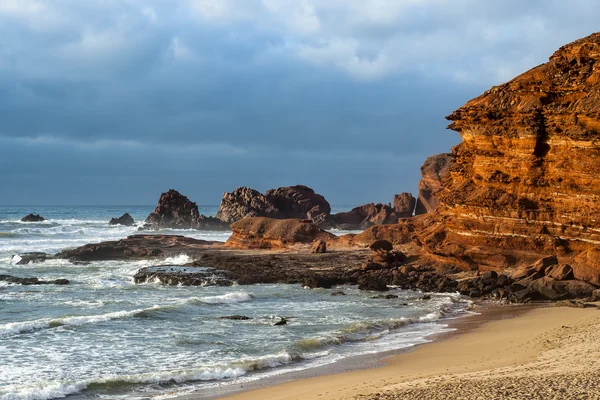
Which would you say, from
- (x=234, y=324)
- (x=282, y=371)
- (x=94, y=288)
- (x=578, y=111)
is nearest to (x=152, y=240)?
(x=94, y=288)

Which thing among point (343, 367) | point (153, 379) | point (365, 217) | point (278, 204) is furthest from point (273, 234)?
point (365, 217)

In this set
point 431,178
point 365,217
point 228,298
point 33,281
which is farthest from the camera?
point 365,217

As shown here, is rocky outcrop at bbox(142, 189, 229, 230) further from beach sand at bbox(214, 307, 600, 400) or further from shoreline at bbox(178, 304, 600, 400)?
beach sand at bbox(214, 307, 600, 400)

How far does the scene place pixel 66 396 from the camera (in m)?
13.7

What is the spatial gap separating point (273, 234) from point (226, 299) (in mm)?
20248

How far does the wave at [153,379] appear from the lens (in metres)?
13.5

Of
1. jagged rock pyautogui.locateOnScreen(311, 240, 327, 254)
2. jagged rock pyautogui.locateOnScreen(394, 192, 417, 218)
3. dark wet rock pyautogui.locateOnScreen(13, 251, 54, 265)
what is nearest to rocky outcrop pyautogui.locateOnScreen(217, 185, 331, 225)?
jagged rock pyautogui.locateOnScreen(394, 192, 417, 218)

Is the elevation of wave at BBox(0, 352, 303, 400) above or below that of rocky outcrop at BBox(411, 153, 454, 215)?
below

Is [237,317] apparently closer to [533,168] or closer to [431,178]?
[533,168]

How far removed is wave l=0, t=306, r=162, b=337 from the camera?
66.0 feet

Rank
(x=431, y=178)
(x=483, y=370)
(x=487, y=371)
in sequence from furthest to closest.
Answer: (x=431, y=178)
(x=483, y=370)
(x=487, y=371)

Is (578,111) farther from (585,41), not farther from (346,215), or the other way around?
(346,215)

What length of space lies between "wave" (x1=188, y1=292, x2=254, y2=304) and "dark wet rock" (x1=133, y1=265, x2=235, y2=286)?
16.1 ft

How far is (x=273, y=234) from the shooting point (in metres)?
47.7
